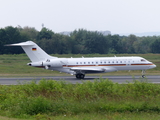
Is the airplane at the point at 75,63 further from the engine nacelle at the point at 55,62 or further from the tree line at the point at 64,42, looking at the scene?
the tree line at the point at 64,42

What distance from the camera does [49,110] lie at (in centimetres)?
1527

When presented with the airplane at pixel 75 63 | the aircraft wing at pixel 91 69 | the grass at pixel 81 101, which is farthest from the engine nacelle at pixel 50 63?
the grass at pixel 81 101

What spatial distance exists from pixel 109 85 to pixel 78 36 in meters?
72.4

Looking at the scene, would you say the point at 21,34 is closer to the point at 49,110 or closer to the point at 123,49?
the point at 123,49

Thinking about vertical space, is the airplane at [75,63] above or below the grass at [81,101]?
above

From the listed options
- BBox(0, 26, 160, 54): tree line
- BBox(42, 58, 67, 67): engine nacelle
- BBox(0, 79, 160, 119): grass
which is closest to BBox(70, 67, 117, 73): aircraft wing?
BBox(42, 58, 67, 67): engine nacelle

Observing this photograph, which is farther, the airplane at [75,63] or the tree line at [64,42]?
the tree line at [64,42]

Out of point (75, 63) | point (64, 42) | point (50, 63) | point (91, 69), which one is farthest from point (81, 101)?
point (64, 42)

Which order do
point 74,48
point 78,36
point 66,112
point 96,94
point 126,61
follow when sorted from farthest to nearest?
point 78,36
point 74,48
point 126,61
point 96,94
point 66,112

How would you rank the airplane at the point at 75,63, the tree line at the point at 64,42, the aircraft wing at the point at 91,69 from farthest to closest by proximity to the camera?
1. the tree line at the point at 64,42
2. the airplane at the point at 75,63
3. the aircraft wing at the point at 91,69

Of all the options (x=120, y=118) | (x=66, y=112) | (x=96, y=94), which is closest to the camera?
(x=120, y=118)

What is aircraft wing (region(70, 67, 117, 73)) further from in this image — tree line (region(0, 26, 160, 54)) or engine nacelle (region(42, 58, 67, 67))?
tree line (region(0, 26, 160, 54))

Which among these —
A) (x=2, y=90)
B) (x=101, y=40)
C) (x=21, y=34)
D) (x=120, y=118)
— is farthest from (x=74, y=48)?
(x=120, y=118)

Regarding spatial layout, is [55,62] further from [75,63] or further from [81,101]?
[81,101]
